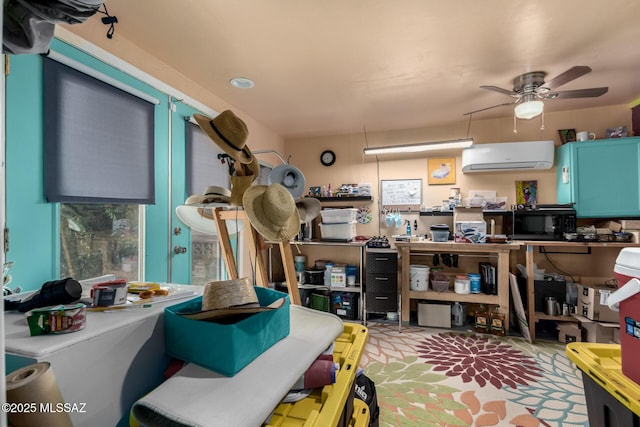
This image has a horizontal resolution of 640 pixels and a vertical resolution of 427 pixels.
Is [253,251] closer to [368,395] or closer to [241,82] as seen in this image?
[368,395]

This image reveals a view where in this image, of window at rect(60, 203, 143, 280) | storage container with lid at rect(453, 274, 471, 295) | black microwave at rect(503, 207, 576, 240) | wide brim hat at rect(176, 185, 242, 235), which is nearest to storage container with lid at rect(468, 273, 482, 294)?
storage container with lid at rect(453, 274, 471, 295)

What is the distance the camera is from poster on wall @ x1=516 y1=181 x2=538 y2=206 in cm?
363

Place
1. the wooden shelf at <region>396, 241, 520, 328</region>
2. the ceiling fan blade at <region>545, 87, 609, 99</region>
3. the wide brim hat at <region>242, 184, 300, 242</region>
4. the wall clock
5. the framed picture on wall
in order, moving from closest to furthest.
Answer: the wide brim hat at <region>242, 184, 300, 242</region> → the ceiling fan blade at <region>545, 87, 609, 99</region> → the wooden shelf at <region>396, 241, 520, 328</region> → the framed picture on wall → the wall clock

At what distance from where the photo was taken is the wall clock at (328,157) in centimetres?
442

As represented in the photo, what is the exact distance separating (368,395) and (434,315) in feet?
7.82

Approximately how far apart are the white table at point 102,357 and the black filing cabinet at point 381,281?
287 centimetres

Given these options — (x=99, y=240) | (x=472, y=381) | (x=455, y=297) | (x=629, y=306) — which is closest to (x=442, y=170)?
(x=455, y=297)

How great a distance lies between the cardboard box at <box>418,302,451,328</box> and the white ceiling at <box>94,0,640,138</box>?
2.40 meters

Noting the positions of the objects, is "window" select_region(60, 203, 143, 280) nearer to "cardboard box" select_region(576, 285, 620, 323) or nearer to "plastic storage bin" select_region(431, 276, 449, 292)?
"plastic storage bin" select_region(431, 276, 449, 292)

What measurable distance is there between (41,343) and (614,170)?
14.9 ft

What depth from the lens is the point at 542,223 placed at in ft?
10.6

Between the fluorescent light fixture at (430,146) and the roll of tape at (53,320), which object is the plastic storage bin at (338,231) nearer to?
the fluorescent light fixture at (430,146)

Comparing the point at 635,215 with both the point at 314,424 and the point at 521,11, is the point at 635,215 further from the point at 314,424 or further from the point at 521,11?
the point at 314,424

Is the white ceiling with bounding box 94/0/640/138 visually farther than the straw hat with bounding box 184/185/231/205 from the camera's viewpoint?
Yes
